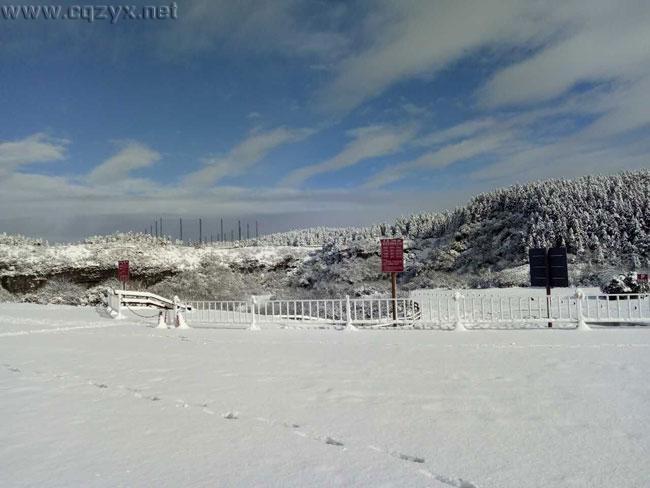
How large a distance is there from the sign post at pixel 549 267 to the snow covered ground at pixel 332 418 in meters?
5.23

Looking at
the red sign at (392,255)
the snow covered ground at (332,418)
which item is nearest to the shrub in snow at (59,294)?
the red sign at (392,255)

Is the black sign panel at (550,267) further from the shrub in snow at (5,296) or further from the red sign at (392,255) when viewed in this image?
the shrub in snow at (5,296)

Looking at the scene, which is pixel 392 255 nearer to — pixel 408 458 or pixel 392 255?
pixel 392 255

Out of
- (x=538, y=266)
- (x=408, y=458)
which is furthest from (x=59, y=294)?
(x=408, y=458)

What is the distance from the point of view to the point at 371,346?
1012cm

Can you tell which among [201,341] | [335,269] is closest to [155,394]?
[201,341]

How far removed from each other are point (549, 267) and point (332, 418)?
39.8ft

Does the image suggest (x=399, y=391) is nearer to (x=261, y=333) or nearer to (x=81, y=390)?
(x=81, y=390)

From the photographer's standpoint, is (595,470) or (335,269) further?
(335,269)

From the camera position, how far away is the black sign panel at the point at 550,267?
14453 millimetres

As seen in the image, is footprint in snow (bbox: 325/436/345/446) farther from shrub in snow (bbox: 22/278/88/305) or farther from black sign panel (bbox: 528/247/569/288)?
shrub in snow (bbox: 22/278/88/305)

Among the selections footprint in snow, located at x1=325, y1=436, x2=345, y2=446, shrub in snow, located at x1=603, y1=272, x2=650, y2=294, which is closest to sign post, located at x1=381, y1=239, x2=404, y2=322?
footprint in snow, located at x1=325, y1=436, x2=345, y2=446

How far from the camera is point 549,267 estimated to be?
1459 cm

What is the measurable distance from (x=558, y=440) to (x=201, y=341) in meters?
9.54
